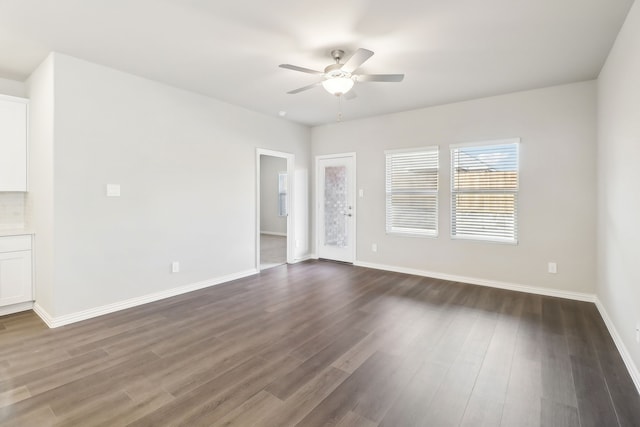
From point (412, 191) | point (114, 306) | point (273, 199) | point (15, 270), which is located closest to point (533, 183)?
point (412, 191)

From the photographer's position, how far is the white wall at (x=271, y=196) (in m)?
9.92

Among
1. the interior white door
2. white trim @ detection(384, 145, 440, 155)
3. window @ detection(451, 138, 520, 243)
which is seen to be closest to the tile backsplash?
the interior white door

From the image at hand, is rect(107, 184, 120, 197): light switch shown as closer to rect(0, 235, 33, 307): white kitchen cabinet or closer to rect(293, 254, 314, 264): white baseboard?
rect(0, 235, 33, 307): white kitchen cabinet

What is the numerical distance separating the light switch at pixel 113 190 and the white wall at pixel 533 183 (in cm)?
409

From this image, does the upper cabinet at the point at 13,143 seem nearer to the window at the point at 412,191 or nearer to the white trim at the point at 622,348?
the window at the point at 412,191

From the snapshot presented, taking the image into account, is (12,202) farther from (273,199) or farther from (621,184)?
(273,199)

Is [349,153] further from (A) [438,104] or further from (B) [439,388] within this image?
(B) [439,388]

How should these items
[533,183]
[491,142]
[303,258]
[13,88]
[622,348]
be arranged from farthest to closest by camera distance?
1. [303,258]
2. [491,142]
3. [533,183]
4. [13,88]
5. [622,348]

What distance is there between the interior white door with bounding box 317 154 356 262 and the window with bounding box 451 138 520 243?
183 cm

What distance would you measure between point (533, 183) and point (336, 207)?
3.21 m

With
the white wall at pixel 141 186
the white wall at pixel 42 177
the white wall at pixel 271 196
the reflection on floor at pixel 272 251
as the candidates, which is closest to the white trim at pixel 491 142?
the white wall at pixel 141 186

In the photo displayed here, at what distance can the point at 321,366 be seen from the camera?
2396mm

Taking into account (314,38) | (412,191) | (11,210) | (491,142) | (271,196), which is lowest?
(11,210)

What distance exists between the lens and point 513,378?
2.25 meters
